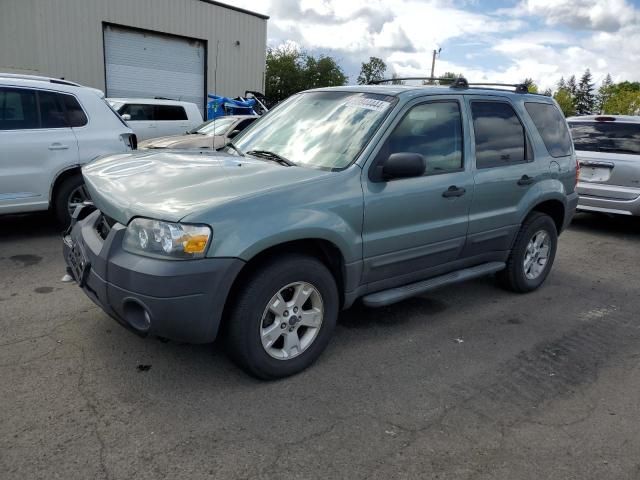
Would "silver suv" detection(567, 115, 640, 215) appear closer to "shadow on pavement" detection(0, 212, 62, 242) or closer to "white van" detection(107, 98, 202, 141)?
"shadow on pavement" detection(0, 212, 62, 242)

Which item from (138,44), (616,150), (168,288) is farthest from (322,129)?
(138,44)

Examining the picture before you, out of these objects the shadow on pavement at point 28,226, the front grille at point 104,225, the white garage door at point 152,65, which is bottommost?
the shadow on pavement at point 28,226

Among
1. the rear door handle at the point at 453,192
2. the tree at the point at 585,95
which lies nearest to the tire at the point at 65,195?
the rear door handle at the point at 453,192

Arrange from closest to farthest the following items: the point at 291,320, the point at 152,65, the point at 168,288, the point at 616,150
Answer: the point at 168,288
the point at 291,320
the point at 616,150
the point at 152,65

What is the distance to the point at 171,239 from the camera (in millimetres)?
2848

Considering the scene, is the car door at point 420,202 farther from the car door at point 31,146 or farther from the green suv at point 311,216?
the car door at point 31,146

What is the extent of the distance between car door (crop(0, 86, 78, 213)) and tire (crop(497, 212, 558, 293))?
4942 mm

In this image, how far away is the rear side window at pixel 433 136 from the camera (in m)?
3.82

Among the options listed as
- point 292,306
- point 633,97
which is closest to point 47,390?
point 292,306

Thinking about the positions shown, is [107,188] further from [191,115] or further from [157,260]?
[191,115]

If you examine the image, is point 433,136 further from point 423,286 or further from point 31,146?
point 31,146

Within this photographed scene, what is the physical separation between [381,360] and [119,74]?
60.0 ft

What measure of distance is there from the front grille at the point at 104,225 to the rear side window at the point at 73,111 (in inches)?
140

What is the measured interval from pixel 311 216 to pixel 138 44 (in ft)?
61.3
